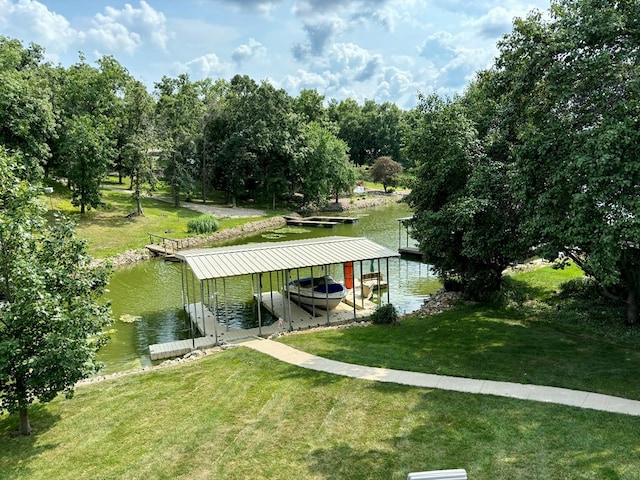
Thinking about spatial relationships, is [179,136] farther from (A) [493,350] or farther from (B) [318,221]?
(A) [493,350]

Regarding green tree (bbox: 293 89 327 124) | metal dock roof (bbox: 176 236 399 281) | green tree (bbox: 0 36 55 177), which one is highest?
green tree (bbox: 293 89 327 124)

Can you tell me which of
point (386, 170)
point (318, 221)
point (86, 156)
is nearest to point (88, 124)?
point (86, 156)

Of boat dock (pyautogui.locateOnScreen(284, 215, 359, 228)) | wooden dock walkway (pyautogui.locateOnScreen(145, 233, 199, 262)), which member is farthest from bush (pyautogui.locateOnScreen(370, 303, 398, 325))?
boat dock (pyautogui.locateOnScreen(284, 215, 359, 228))

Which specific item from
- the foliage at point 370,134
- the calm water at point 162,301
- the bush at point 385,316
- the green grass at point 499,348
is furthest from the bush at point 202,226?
the foliage at point 370,134

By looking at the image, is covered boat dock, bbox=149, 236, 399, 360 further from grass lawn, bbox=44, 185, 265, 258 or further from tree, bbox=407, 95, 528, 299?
grass lawn, bbox=44, 185, 265, 258

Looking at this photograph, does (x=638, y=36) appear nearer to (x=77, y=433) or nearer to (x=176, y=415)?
(x=176, y=415)

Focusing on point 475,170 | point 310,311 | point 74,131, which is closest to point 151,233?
point 74,131

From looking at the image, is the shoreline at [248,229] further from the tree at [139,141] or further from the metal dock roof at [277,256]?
the tree at [139,141]
